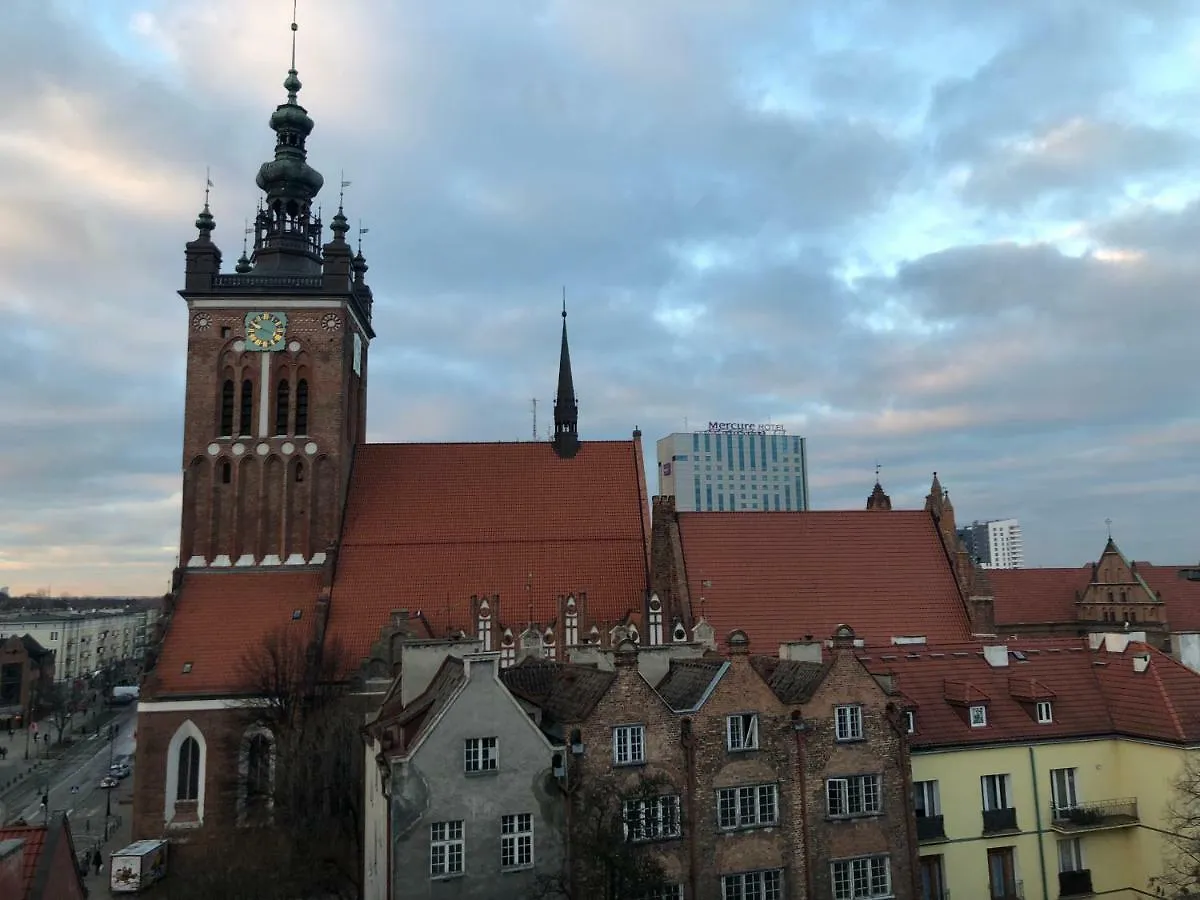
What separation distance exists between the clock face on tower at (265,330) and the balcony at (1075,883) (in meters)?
41.9

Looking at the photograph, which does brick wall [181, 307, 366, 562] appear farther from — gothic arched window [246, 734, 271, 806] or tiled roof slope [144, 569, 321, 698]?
gothic arched window [246, 734, 271, 806]

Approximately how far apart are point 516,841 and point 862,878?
10407mm

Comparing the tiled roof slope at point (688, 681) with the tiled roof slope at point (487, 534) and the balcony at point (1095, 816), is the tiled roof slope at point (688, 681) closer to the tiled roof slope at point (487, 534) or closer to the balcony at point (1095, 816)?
the balcony at point (1095, 816)

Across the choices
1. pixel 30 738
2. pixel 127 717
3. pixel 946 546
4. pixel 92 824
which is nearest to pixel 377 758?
pixel 946 546

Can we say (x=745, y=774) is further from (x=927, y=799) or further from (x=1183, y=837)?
(x=1183, y=837)

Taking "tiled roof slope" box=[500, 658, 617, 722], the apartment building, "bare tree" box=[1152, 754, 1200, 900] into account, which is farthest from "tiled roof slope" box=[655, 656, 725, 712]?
the apartment building

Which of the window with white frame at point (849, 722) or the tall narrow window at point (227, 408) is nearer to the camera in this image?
the window with white frame at point (849, 722)

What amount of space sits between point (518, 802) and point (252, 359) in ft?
107

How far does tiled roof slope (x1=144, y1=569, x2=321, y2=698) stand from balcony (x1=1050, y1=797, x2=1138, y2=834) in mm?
31661

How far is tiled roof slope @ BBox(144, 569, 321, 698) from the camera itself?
4050 cm

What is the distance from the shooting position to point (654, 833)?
24.2 metres

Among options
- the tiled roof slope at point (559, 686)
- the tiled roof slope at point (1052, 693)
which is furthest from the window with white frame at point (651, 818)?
the tiled roof slope at point (1052, 693)

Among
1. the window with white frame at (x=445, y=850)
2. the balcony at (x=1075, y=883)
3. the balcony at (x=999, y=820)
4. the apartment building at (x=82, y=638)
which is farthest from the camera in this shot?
the apartment building at (x=82, y=638)

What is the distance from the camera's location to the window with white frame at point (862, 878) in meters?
26.1
